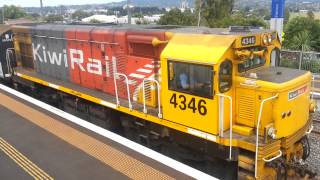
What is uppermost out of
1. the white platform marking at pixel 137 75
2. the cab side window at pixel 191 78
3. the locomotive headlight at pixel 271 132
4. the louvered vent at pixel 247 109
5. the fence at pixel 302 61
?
the cab side window at pixel 191 78

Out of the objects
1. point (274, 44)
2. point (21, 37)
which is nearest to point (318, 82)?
point (274, 44)

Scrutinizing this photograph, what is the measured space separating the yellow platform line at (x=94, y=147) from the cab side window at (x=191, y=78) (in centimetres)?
165

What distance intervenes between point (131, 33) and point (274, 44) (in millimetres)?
3304

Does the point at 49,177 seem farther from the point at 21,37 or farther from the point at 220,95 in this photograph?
the point at 21,37

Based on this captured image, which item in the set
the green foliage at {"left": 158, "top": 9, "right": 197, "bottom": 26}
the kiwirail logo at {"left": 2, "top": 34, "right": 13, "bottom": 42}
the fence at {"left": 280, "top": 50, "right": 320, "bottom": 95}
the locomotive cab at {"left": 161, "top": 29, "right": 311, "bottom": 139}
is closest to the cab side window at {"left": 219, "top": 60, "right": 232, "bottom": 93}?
the locomotive cab at {"left": 161, "top": 29, "right": 311, "bottom": 139}

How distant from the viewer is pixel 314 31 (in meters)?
30.3

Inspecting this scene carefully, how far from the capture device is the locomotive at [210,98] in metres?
6.32

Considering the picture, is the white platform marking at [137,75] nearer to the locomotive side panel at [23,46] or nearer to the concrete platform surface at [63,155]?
the concrete platform surface at [63,155]

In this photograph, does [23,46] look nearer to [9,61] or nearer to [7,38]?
[9,61]

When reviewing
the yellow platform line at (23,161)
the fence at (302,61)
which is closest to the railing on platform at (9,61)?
the yellow platform line at (23,161)

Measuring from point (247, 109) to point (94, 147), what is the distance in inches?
119

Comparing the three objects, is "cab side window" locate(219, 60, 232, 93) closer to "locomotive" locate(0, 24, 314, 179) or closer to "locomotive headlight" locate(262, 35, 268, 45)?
"locomotive" locate(0, 24, 314, 179)

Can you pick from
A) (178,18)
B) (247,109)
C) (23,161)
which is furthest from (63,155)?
(178,18)

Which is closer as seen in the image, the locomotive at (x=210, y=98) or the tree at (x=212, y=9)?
the locomotive at (x=210, y=98)
